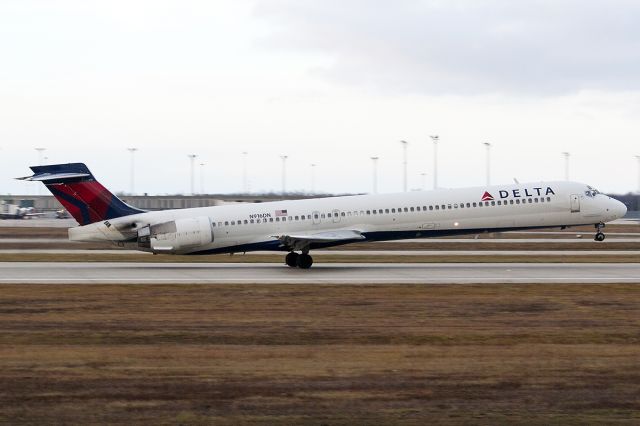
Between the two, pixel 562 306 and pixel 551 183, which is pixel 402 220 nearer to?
pixel 551 183

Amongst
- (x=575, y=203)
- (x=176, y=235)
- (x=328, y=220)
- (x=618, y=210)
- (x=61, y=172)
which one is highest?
(x=61, y=172)

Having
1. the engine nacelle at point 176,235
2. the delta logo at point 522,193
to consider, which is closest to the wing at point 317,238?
the engine nacelle at point 176,235

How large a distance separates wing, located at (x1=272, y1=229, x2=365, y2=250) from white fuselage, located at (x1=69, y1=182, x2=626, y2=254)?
279mm

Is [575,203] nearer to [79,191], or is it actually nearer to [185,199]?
[79,191]

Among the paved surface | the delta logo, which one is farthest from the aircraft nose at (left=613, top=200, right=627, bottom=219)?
the paved surface

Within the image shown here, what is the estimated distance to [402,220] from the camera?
38.7 metres

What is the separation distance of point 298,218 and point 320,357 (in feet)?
72.4

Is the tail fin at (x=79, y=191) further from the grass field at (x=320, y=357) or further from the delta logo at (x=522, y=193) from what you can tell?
the delta logo at (x=522, y=193)

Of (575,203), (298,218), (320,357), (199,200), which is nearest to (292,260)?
(298,218)

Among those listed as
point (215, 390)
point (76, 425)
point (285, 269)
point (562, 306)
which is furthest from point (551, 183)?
point (76, 425)

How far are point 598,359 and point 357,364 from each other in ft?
16.6

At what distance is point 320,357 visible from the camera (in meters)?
17.3

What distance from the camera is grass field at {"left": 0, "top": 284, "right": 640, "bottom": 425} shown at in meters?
13.1

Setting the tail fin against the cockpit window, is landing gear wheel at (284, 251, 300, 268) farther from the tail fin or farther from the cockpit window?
the cockpit window
